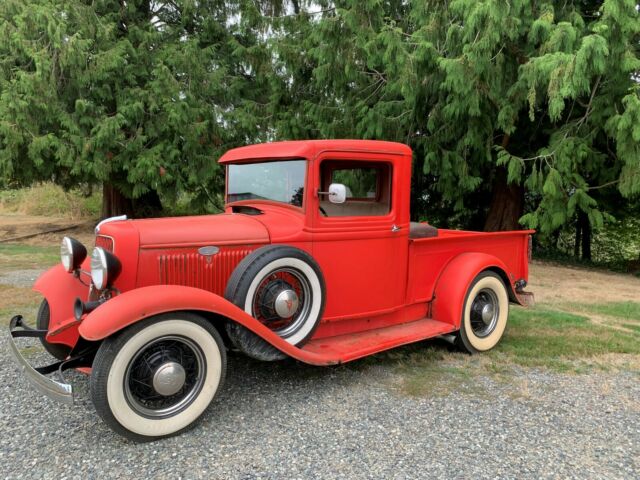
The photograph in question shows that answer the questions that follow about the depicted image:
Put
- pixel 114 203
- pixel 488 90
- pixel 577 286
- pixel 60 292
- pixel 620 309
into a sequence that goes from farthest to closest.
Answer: pixel 114 203 → pixel 577 286 → pixel 488 90 → pixel 620 309 → pixel 60 292

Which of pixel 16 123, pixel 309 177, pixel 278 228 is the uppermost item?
pixel 16 123

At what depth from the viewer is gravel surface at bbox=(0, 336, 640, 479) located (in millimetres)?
2664

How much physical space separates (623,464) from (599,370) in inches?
63.1

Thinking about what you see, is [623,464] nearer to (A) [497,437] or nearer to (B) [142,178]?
(A) [497,437]

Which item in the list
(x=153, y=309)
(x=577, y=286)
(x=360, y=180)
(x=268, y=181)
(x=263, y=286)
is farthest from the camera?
(x=577, y=286)

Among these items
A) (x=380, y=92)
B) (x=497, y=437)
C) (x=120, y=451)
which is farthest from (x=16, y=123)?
(x=497, y=437)

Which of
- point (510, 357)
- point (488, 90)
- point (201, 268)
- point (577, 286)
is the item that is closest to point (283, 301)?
point (201, 268)

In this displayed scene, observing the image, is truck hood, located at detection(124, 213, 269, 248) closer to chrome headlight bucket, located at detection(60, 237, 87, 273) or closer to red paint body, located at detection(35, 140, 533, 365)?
red paint body, located at detection(35, 140, 533, 365)

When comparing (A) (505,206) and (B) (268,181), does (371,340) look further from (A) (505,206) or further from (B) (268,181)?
(A) (505,206)

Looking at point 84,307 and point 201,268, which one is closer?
point 84,307

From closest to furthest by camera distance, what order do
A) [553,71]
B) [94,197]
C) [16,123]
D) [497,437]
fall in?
[497,437]
[553,71]
[16,123]
[94,197]

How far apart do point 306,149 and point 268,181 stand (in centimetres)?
50

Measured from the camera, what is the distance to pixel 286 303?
3.50 metres

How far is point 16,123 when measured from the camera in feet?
32.8
